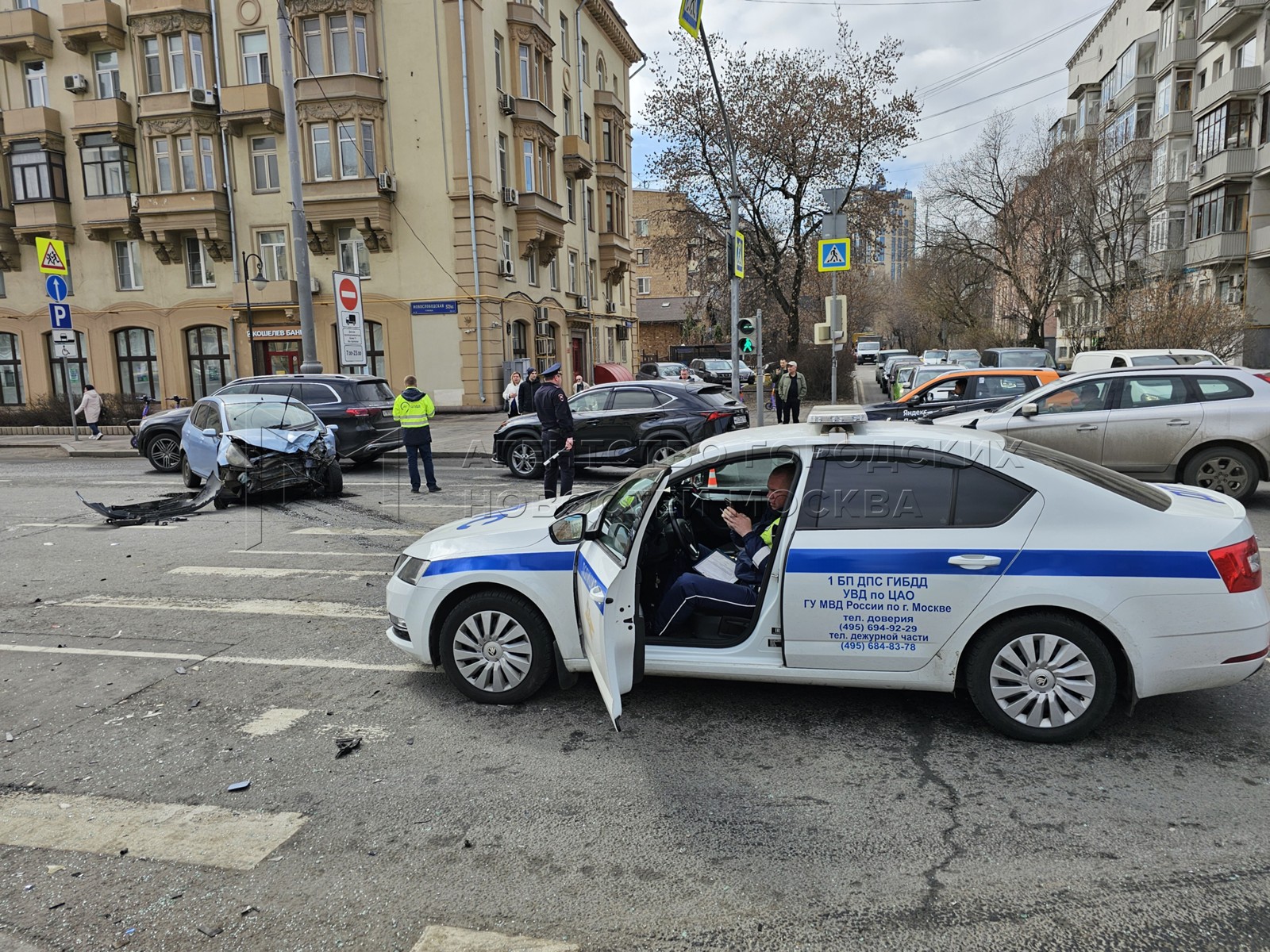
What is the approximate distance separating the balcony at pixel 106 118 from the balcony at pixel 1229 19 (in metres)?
42.9

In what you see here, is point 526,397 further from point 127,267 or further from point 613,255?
point 613,255

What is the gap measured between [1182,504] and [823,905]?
109 inches

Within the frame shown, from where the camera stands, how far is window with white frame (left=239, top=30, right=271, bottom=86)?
93.4ft

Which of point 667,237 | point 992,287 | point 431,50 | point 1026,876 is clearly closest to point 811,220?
point 667,237

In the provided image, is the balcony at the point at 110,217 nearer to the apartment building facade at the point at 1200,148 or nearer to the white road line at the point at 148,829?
the white road line at the point at 148,829

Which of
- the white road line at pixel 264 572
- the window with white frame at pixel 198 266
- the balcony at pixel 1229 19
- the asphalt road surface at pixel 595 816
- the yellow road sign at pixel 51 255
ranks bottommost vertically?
the asphalt road surface at pixel 595 816

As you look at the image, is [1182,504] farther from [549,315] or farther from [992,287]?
[992,287]

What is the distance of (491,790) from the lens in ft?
12.3

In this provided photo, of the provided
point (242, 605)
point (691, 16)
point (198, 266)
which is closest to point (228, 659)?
point (242, 605)

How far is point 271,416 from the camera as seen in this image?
39.9 feet

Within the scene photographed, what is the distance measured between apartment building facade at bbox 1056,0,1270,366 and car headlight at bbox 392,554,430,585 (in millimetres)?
35210

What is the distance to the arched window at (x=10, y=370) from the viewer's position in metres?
32.8

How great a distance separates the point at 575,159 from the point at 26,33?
2005cm

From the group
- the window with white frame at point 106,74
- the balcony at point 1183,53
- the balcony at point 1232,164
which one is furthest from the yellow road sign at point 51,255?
the balcony at point 1183,53
